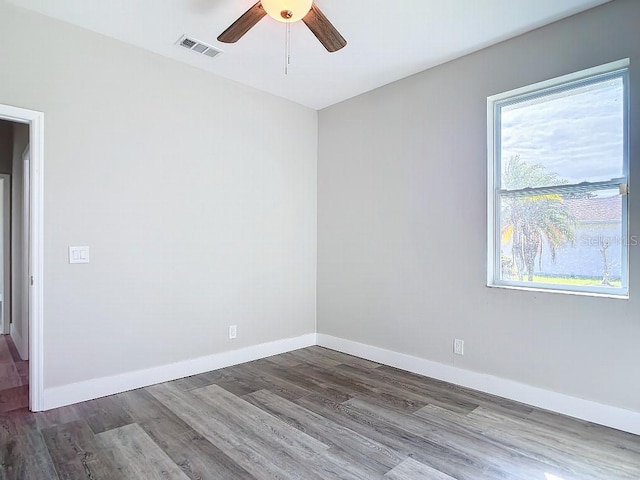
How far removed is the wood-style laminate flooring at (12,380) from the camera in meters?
2.84

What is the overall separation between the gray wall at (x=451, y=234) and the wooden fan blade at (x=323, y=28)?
1.34 metres

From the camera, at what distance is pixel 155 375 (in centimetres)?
327

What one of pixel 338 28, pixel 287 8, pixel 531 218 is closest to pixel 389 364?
pixel 531 218

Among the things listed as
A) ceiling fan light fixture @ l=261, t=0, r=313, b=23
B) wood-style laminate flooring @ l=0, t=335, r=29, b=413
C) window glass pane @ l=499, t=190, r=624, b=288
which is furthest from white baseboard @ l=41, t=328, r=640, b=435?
ceiling fan light fixture @ l=261, t=0, r=313, b=23

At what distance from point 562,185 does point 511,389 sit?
5.25 ft

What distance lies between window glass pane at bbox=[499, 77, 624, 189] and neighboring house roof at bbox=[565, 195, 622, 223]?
0.15 m

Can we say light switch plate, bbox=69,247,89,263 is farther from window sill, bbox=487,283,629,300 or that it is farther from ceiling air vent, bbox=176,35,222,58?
window sill, bbox=487,283,629,300

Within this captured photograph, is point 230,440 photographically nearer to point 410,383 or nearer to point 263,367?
point 263,367

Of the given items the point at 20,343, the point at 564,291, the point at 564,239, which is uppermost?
the point at 564,239

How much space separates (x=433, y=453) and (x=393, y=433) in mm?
299

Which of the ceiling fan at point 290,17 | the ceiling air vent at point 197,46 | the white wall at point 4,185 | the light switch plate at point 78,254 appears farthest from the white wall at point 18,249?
the ceiling fan at point 290,17

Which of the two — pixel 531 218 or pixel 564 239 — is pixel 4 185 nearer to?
pixel 531 218

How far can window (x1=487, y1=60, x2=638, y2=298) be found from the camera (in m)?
2.56

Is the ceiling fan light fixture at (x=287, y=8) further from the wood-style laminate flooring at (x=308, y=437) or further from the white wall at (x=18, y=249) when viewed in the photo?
the white wall at (x=18, y=249)
